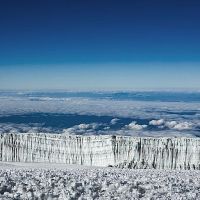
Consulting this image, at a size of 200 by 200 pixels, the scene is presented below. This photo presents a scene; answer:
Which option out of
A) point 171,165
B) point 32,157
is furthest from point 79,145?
point 171,165

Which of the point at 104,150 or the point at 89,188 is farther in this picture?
the point at 104,150

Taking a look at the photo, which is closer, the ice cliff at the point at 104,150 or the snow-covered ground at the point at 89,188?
the snow-covered ground at the point at 89,188

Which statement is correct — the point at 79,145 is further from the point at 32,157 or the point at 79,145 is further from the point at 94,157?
the point at 32,157

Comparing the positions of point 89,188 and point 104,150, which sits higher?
point 89,188

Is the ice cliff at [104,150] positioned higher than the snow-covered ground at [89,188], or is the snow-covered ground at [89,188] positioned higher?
the snow-covered ground at [89,188]

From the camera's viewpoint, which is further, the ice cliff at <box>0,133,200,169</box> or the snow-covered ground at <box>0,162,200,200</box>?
the ice cliff at <box>0,133,200,169</box>

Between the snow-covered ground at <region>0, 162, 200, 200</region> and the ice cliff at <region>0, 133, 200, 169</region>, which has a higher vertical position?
the snow-covered ground at <region>0, 162, 200, 200</region>

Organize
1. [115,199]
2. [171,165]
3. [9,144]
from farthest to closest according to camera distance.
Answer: [9,144] < [171,165] < [115,199]

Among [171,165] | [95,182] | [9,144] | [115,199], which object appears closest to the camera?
[115,199]
